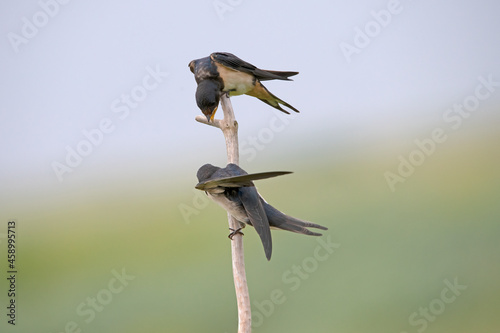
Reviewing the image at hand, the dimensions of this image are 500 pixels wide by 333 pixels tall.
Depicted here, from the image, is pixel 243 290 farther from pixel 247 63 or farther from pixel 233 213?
pixel 247 63

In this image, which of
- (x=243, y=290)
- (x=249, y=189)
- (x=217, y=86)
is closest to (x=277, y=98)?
(x=217, y=86)

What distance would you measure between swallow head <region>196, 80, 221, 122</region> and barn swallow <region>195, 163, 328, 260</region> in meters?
0.25

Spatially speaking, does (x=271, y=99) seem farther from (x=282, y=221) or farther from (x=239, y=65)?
(x=282, y=221)

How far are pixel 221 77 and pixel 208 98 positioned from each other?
13cm

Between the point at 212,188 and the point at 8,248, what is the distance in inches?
65.3

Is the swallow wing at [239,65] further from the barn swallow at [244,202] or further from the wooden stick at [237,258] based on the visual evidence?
the barn swallow at [244,202]

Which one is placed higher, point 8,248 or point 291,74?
point 291,74

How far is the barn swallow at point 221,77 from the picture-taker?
1976 mm

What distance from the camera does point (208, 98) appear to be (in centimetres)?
196

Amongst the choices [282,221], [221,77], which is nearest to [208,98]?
[221,77]

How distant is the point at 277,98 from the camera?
223cm

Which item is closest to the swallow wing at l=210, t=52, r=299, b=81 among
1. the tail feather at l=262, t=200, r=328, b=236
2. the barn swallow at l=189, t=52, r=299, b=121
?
the barn swallow at l=189, t=52, r=299, b=121

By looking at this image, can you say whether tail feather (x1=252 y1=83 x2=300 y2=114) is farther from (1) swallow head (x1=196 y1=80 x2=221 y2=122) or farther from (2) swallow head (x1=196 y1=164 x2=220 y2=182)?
(2) swallow head (x1=196 y1=164 x2=220 y2=182)

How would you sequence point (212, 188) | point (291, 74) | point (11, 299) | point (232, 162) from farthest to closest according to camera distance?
point (11, 299)
point (291, 74)
point (232, 162)
point (212, 188)
